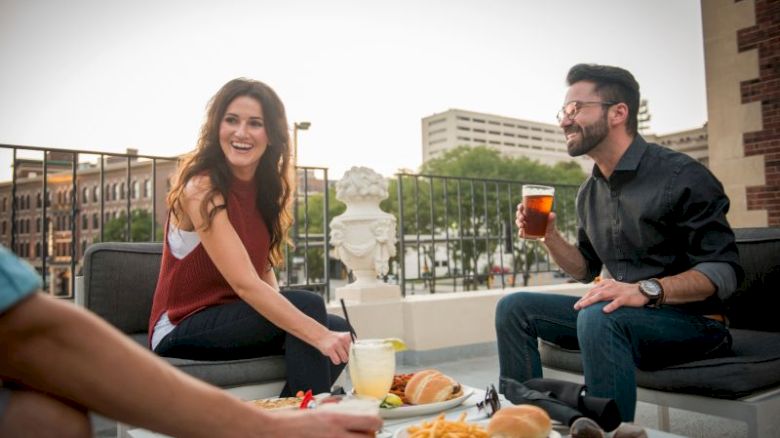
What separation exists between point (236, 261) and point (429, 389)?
2.82 ft

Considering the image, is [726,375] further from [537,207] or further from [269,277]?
[269,277]

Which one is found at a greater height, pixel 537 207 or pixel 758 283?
pixel 537 207

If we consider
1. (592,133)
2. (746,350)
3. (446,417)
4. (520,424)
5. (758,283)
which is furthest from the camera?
(758,283)

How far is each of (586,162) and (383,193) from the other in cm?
7708

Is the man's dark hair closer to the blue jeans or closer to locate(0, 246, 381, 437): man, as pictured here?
the blue jeans

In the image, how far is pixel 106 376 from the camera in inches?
24.9

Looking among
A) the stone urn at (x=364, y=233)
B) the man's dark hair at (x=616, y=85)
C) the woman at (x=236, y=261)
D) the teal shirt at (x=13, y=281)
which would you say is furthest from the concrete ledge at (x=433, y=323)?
the teal shirt at (x=13, y=281)

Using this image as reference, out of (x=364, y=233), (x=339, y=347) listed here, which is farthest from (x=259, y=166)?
(x=364, y=233)

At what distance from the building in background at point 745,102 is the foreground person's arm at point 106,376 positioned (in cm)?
615

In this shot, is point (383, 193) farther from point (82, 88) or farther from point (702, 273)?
point (82, 88)

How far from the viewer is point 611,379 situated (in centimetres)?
170

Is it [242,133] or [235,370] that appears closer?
[235,370]

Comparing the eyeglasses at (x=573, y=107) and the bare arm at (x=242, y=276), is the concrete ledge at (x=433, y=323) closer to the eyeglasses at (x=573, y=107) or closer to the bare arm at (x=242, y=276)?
the bare arm at (x=242, y=276)

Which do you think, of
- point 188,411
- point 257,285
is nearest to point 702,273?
point 257,285
